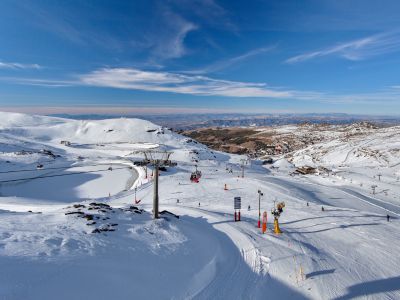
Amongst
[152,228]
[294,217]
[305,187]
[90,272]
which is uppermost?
[90,272]

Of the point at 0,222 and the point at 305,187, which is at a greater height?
the point at 0,222

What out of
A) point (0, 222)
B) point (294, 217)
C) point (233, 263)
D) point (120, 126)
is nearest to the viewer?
point (233, 263)

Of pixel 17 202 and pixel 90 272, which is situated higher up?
pixel 90 272

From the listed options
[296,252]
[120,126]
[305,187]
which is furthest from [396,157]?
[120,126]

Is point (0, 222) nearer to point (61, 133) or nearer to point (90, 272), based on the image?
point (90, 272)

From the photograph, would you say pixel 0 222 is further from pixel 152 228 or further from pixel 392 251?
pixel 392 251

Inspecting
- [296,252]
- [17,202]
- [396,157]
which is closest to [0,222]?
[296,252]

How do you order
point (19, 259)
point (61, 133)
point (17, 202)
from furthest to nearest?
point (61, 133) → point (17, 202) → point (19, 259)

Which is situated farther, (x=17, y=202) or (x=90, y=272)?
(x=17, y=202)

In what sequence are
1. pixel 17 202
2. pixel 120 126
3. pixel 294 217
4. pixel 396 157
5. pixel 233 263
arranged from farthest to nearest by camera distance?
pixel 120 126
pixel 396 157
pixel 17 202
pixel 294 217
pixel 233 263
